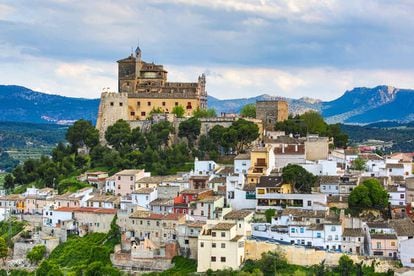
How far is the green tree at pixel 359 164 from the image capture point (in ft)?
205

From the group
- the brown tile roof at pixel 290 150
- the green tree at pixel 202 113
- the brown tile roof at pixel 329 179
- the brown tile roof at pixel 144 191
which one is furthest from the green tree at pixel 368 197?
the green tree at pixel 202 113

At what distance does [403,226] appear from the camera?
47125mm

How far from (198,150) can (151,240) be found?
2170cm

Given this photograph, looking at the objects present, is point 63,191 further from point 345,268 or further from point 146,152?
point 345,268

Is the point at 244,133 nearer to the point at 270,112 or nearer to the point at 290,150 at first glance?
the point at 290,150

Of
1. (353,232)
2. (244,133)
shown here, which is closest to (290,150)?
(244,133)

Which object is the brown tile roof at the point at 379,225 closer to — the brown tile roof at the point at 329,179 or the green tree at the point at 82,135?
the brown tile roof at the point at 329,179

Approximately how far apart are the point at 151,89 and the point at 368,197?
126 feet

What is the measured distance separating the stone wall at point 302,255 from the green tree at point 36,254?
16870 mm

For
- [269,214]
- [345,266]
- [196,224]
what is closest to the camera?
[345,266]

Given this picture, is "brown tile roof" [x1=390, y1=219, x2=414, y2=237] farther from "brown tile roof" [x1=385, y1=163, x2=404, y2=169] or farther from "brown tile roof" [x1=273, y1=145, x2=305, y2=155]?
"brown tile roof" [x1=273, y1=145, x2=305, y2=155]

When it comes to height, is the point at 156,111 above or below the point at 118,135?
above

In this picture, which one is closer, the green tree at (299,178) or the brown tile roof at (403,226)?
the brown tile roof at (403,226)

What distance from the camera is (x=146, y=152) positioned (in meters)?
69.0
